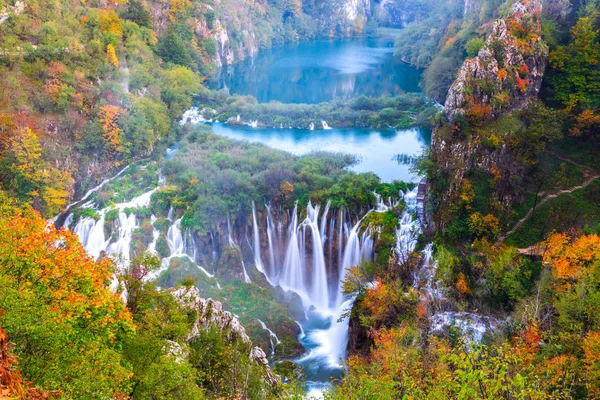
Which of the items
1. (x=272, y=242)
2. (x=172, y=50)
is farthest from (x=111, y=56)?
(x=272, y=242)

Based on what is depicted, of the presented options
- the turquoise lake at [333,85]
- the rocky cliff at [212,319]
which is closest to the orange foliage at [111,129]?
the turquoise lake at [333,85]

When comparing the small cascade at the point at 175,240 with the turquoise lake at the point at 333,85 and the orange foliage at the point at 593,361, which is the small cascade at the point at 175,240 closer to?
the turquoise lake at the point at 333,85

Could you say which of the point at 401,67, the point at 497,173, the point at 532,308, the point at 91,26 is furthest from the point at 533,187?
the point at 401,67

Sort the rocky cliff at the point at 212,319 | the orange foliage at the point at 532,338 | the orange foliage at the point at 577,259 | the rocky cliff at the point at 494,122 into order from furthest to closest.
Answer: the rocky cliff at the point at 494,122 → the orange foliage at the point at 577,259 → the rocky cliff at the point at 212,319 → the orange foliage at the point at 532,338

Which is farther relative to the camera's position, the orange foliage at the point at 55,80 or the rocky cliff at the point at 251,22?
the rocky cliff at the point at 251,22

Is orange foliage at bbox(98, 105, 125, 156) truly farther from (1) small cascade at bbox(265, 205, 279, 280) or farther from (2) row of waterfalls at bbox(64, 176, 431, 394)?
(1) small cascade at bbox(265, 205, 279, 280)

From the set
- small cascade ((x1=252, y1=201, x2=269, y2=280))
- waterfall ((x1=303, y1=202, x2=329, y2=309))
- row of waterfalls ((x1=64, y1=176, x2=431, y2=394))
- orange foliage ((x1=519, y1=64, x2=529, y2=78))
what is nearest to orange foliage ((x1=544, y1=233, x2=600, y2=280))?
row of waterfalls ((x1=64, y1=176, x2=431, y2=394))

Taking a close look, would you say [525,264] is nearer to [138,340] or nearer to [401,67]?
[138,340]
